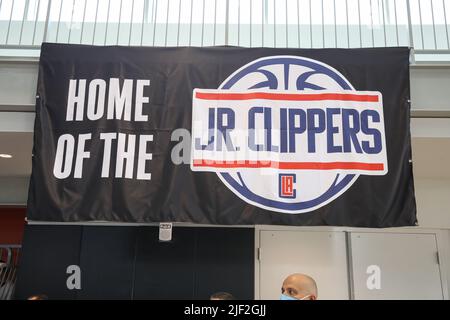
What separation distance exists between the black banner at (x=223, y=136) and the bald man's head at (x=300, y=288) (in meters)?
0.56

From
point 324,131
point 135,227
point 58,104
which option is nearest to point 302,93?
point 324,131

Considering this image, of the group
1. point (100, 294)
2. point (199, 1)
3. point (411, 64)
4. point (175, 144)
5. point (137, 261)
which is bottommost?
point (100, 294)

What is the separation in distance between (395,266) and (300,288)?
2.53 meters

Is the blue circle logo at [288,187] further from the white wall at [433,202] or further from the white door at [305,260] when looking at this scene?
the white wall at [433,202]

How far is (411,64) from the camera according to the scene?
13.2ft

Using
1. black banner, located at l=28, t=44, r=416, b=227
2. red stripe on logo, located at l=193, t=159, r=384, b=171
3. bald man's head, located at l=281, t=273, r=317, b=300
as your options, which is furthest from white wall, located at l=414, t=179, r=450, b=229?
bald man's head, located at l=281, t=273, r=317, b=300

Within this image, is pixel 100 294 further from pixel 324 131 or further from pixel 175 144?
pixel 324 131

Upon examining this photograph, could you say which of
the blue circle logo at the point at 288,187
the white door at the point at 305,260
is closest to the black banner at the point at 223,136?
the blue circle logo at the point at 288,187

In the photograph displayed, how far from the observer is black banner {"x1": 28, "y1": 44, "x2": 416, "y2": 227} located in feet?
12.2

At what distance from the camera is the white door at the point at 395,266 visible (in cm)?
512

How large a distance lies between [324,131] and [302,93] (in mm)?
404

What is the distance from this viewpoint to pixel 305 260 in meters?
5.26

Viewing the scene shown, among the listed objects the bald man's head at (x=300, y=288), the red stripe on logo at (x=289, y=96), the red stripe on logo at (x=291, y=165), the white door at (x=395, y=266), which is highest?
the red stripe on logo at (x=289, y=96)

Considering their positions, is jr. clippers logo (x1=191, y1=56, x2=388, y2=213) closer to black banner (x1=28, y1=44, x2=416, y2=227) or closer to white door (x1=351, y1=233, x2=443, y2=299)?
black banner (x1=28, y1=44, x2=416, y2=227)
